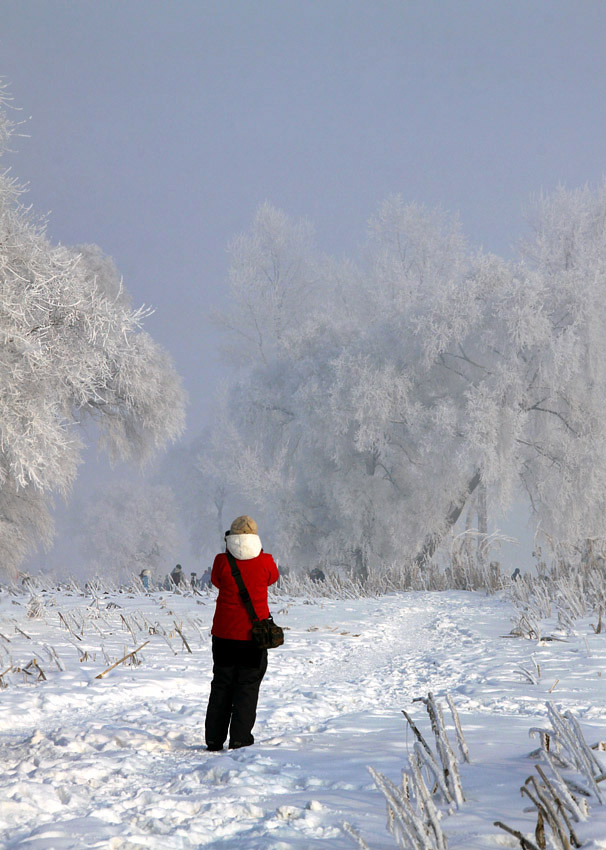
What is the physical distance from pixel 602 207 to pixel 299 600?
15.5m

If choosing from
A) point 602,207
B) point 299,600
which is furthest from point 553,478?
point 299,600

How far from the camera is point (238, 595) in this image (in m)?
4.26

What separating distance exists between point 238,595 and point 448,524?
17.6 m

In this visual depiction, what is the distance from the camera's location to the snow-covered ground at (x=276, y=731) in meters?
2.39

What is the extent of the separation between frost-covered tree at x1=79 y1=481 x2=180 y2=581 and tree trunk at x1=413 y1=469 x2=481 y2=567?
2319cm

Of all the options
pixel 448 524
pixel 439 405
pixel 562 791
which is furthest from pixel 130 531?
pixel 562 791

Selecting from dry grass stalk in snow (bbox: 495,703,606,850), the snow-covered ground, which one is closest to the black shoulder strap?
the snow-covered ground

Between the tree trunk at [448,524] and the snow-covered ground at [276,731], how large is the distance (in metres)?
11.5

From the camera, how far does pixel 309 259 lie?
28.0 meters

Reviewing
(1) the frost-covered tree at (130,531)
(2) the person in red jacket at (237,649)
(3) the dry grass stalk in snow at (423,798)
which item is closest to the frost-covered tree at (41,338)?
(2) the person in red jacket at (237,649)

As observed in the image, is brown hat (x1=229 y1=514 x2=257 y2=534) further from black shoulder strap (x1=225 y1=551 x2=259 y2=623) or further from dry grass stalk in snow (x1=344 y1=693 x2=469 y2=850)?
dry grass stalk in snow (x1=344 y1=693 x2=469 y2=850)

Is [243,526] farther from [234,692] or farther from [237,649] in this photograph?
[234,692]

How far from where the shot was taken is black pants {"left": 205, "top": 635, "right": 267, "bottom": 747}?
399 centimetres

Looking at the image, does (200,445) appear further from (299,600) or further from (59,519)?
(299,600)
